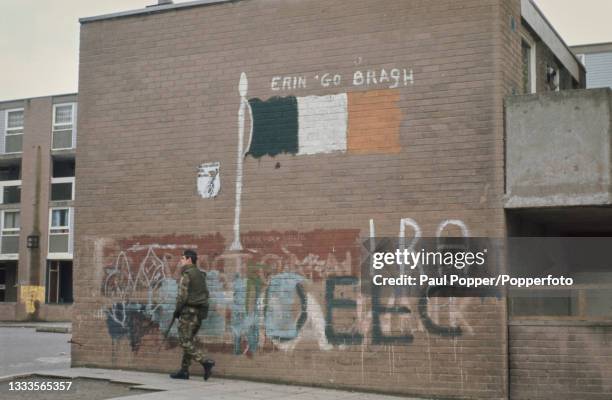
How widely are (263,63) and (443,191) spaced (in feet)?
11.1

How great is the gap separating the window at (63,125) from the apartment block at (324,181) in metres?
26.4

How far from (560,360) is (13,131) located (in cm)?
3574

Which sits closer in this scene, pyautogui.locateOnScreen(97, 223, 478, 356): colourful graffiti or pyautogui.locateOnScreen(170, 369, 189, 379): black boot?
pyautogui.locateOnScreen(97, 223, 478, 356): colourful graffiti

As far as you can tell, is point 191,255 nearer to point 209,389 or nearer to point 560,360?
point 209,389

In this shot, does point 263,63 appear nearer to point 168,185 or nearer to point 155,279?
point 168,185

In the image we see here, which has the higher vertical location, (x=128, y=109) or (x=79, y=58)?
(x=79, y=58)

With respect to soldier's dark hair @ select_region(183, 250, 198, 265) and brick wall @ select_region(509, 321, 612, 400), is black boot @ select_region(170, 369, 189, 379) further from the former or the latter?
brick wall @ select_region(509, 321, 612, 400)

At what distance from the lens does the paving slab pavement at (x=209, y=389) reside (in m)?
10.1

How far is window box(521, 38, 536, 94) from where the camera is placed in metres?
12.4

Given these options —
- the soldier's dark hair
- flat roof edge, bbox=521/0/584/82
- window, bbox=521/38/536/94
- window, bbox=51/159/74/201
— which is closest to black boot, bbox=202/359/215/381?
the soldier's dark hair

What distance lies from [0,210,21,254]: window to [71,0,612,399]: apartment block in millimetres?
28940

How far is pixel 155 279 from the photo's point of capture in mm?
12547

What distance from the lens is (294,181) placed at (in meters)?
11.7

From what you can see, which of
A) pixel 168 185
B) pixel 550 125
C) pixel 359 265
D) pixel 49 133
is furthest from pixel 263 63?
pixel 49 133
